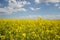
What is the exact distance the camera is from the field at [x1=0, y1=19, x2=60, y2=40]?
7.53ft

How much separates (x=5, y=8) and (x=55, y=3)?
72 cm

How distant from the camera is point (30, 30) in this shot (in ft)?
7.76

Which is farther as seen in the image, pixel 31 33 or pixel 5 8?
pixel 5 8

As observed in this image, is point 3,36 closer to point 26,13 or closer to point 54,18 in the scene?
point 26,13

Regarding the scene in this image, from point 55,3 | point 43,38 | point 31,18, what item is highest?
point 55,3

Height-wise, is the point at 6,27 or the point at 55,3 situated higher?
the point at 55,3

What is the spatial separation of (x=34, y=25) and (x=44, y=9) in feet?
0.88

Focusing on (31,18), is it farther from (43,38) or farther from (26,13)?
(43,38)

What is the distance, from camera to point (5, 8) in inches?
101

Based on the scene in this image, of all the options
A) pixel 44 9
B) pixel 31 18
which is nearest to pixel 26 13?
pixel 31 18

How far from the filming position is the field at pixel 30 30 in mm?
2295

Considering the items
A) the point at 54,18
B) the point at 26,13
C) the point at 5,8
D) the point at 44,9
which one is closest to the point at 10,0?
the point at 5,8

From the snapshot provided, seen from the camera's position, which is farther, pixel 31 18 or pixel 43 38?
pixel 31 18

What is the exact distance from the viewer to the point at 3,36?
2.38 m
